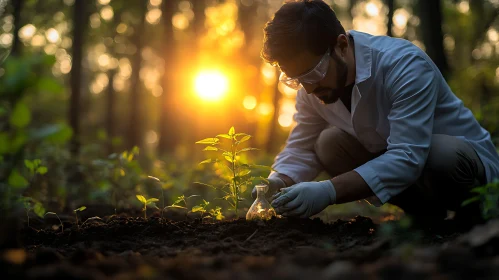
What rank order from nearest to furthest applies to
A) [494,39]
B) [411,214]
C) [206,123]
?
[411,214] → [494,39] → [206,123]

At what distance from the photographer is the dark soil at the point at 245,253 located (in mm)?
1481

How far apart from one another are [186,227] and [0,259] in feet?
4.95

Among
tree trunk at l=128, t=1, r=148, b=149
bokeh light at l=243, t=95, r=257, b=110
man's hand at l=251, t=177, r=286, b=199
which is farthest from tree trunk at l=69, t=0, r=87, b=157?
bokeh light at l=243, t=95, r=257, b=110

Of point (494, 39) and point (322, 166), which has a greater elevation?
point (494, 39)

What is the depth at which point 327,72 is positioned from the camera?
125 inches

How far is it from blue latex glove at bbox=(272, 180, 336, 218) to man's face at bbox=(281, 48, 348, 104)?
696mm

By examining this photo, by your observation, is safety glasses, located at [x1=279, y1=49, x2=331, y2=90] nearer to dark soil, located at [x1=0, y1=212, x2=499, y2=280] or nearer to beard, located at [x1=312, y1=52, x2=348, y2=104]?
beard, located at [x1=312, y1=52, x2=348, y2=104]

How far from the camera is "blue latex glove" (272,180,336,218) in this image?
290 centimetres

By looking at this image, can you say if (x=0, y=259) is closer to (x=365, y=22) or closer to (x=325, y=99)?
(x=325, y=99)

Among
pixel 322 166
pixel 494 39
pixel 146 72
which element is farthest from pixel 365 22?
pixel 322 166

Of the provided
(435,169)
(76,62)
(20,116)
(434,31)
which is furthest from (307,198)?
(76,62)

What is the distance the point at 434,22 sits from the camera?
8.44 meters

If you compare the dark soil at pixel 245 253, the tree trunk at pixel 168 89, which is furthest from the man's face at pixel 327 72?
the tree trunk at pixel 168 89

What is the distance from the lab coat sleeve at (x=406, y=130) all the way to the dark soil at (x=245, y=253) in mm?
320
